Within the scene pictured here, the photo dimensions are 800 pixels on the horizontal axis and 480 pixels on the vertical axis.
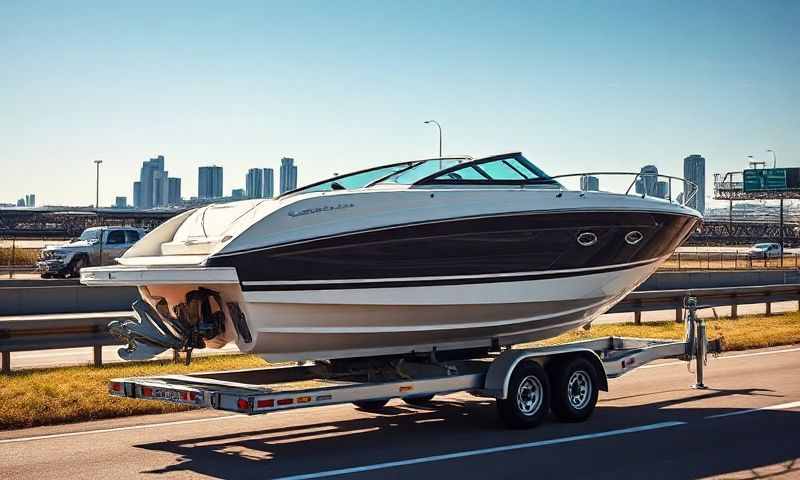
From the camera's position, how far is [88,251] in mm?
36125

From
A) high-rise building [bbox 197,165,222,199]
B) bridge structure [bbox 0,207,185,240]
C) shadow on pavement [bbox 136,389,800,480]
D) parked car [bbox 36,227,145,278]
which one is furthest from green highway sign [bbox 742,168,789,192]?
shadow on pavement [bbox 136,389,800,480]

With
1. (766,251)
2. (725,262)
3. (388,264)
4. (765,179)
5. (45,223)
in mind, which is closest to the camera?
(388,264)

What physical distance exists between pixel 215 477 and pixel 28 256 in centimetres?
4709

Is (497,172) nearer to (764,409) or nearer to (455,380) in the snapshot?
(455,380)

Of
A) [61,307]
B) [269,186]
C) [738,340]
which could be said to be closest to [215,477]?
[269,186]

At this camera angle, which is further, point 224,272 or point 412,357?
point 412,357

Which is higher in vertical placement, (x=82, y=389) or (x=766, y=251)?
(x=766, y=251)


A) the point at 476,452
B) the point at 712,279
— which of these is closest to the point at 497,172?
the point at 476,452

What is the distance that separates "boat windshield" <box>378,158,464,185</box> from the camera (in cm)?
1087

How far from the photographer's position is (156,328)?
1010cm

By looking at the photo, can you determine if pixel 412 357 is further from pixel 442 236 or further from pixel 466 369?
pixel 442 236

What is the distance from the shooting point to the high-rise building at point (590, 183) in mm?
12070

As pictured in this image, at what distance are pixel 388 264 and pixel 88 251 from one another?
93.8 feet

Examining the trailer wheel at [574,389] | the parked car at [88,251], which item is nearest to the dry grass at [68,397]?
the trailer wheel at [574,389]
